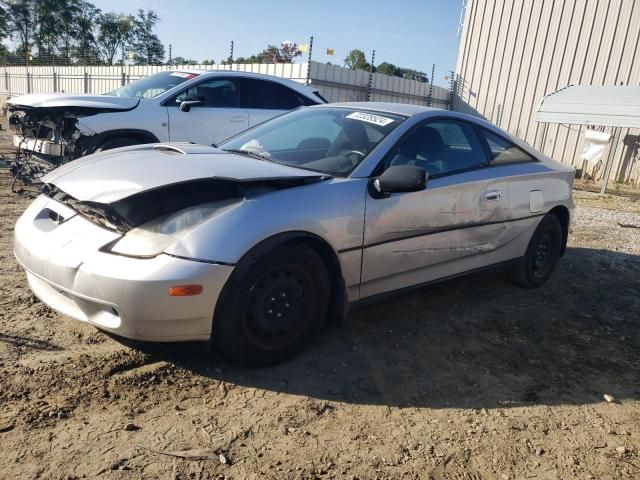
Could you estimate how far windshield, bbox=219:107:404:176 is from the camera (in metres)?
3.41

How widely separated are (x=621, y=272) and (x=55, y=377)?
5.40 metres

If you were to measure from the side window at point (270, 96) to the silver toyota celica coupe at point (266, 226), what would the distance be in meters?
3.79

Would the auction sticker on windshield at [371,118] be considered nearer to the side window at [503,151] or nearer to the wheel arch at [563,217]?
the side window at [503,151]

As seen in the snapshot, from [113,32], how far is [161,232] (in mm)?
53733

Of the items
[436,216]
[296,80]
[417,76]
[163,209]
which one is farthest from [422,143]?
[417,76]

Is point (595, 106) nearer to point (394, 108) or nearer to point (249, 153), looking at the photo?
point (394, 108)

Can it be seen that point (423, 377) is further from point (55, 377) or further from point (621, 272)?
point (621, 272)

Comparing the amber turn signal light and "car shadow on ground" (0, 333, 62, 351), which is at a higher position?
the amber turn signal light

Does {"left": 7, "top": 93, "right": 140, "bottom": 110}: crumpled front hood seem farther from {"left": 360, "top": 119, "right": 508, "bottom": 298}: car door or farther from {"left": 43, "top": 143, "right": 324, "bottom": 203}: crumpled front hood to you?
{"left": 360, "top": 119, "right": 508, "bottom": 298}: car door

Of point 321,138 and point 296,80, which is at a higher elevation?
point 296,80

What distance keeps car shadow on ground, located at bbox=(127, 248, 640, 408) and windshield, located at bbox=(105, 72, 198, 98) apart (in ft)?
15.7

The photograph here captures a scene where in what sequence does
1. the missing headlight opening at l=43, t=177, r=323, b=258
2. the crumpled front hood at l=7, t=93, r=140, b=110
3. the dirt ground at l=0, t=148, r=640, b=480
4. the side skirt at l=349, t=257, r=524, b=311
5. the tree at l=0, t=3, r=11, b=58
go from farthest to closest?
the tree at l=0, t=3, r=11, b=58
the crumpled front hood at l=7, t=93, r=140, b=110
the side skirt at l=349, t=257, r=524, b=311
the missing headlight opening at l=43, t=177, r=323, b=258
the dirt ground at l=0, t=148, r=640, b=480

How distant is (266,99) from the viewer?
7793mm

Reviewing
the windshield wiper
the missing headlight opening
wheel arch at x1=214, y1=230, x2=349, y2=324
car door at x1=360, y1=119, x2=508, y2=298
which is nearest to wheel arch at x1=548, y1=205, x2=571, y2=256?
car door at x1=360, y1=119, x2=508, y2=298
